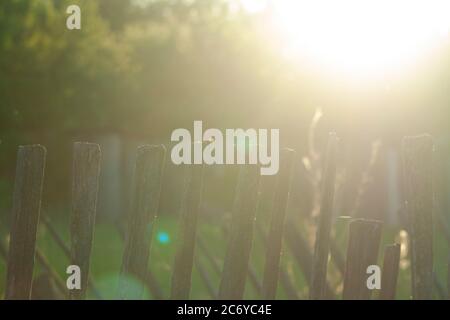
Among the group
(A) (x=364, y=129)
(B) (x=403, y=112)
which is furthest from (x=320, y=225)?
(B) (x=403, y=112)

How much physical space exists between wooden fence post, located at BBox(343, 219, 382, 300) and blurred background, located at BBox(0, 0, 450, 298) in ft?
21.4

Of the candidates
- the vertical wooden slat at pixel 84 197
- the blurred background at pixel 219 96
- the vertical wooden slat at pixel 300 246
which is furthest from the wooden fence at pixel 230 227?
the blurred background at pixel 219 96

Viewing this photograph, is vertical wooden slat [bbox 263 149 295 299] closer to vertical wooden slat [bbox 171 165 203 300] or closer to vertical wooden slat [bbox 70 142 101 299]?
vertical wooden slat [bbox 171 165 203 300]

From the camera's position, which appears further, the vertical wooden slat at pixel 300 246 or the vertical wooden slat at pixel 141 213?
the vertical wooden slat at pixel 300 246

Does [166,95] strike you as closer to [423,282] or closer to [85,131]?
[85,131]

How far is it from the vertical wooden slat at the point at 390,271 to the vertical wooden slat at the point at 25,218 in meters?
1.30

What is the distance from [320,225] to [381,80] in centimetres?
1193

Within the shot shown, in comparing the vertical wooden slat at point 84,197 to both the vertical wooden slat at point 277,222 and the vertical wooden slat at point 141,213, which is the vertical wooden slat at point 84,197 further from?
the vertical wooden slat at point 277,222

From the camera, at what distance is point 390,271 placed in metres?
3.25

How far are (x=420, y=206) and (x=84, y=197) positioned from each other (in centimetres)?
116

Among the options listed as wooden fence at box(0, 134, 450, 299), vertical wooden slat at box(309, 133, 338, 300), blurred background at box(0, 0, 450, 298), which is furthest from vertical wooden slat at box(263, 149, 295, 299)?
blurred background at box(0, 0, 450, 298)

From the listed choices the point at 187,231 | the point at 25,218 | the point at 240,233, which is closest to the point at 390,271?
the point at 240,233

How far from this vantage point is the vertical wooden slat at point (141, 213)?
283 cm

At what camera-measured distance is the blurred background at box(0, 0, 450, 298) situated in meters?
13.8
